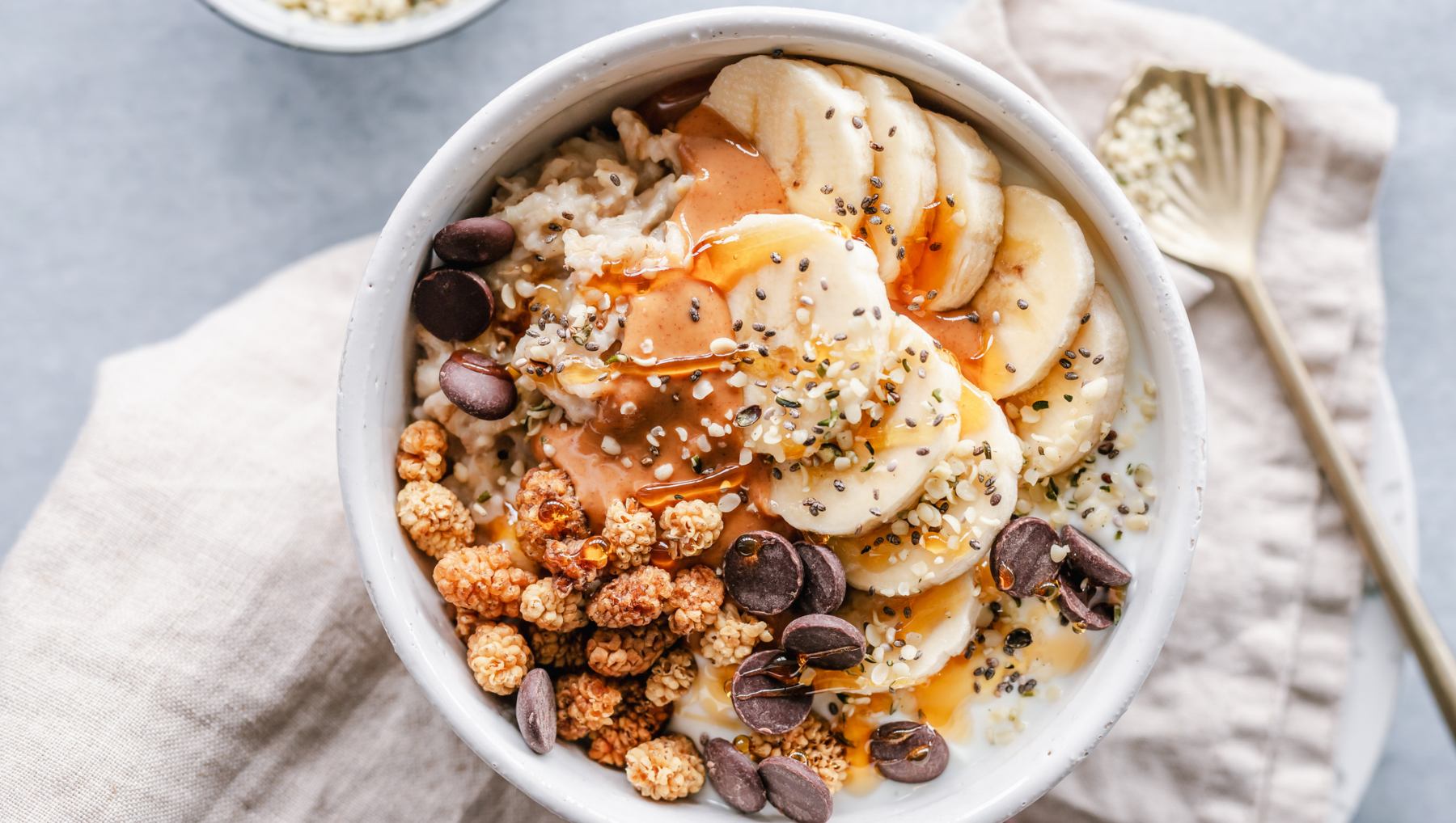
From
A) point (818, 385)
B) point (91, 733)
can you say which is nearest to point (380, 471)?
point (818, 385)

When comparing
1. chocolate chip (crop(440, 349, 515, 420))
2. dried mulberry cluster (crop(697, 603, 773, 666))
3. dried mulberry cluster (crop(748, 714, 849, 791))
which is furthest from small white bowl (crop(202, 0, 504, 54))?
dried mulberry cluster (crop(748, 714, 849, 791))

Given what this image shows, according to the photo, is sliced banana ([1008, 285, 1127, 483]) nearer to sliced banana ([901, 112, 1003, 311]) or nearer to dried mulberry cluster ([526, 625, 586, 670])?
sliced banana ([901, 112, 1003, 311])

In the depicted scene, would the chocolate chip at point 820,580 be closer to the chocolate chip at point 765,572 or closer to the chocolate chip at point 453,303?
the chocolate chip at point 765,572

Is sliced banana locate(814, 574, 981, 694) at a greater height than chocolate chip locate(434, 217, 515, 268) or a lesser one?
lesser

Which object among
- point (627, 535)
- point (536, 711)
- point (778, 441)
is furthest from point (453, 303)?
point (536, 711)

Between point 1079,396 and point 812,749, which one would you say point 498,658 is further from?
point 1079,396

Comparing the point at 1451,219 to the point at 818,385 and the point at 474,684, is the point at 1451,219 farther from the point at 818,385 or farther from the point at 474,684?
the point at 474,684

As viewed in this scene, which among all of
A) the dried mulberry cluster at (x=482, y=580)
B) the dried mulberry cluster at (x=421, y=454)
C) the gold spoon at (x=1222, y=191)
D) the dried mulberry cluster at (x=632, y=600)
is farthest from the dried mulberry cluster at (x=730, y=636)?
the gold spoon at (x=1222, y=191)
